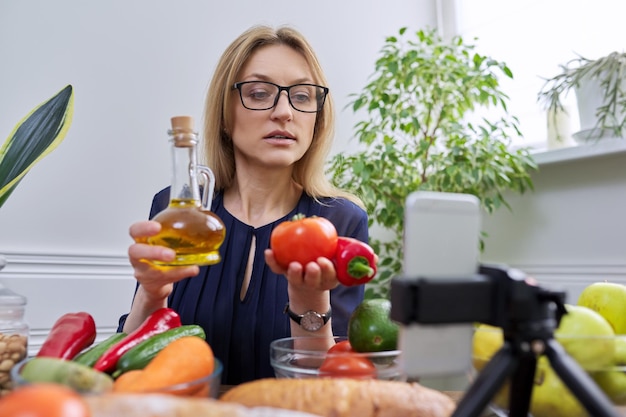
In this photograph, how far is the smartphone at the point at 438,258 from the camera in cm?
38

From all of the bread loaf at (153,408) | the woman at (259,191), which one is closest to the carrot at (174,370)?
the bread loaf at (153,408)

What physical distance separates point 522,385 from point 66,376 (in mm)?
405

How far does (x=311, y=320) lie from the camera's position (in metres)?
0.98

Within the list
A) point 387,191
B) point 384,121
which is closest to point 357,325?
point 387,191

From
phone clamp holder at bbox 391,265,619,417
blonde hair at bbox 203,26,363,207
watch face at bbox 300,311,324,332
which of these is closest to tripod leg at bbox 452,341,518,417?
phone clamp holder at bbox 391,265,619,417

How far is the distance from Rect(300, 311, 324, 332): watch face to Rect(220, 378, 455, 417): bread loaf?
0.43 metres

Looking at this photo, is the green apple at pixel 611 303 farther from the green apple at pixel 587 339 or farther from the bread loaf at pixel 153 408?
the bread loaf at pixel 153 408

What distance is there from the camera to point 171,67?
224 cm

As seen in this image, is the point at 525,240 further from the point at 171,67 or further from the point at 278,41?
the point at 171,67

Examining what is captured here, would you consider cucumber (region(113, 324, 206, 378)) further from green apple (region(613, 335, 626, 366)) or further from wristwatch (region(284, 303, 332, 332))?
green apple (region(613, 335, 626, 366))

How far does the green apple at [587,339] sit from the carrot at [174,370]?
0.36 meters

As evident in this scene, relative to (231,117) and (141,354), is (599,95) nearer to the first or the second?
(231,117)

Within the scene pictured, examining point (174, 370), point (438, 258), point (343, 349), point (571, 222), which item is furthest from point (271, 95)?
point (571, 222)

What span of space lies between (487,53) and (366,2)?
2.16 feet
